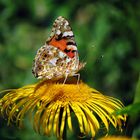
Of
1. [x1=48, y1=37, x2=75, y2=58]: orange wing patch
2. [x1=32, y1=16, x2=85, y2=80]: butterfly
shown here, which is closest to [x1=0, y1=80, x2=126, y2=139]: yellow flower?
[x1=32, y1=16, x2=85, y2=80]: butterfly

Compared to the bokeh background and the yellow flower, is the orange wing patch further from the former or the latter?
the bokeh background

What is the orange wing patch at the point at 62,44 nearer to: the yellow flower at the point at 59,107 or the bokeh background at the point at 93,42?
the yellow flower at the point at 59,107

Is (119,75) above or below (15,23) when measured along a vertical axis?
below

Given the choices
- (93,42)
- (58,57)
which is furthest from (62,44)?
(93,42)

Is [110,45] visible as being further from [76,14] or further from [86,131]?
[86,131]

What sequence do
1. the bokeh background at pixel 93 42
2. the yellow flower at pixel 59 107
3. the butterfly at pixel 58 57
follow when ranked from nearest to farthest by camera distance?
the yellow flower at pixel 59 107 < the butterfly at pixel 58 57 < the bokeh background at pixel 93 42

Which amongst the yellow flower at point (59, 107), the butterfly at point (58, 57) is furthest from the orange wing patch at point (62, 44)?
the yellow flower at point (59, 107)

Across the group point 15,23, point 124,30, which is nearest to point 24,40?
point 15,23
